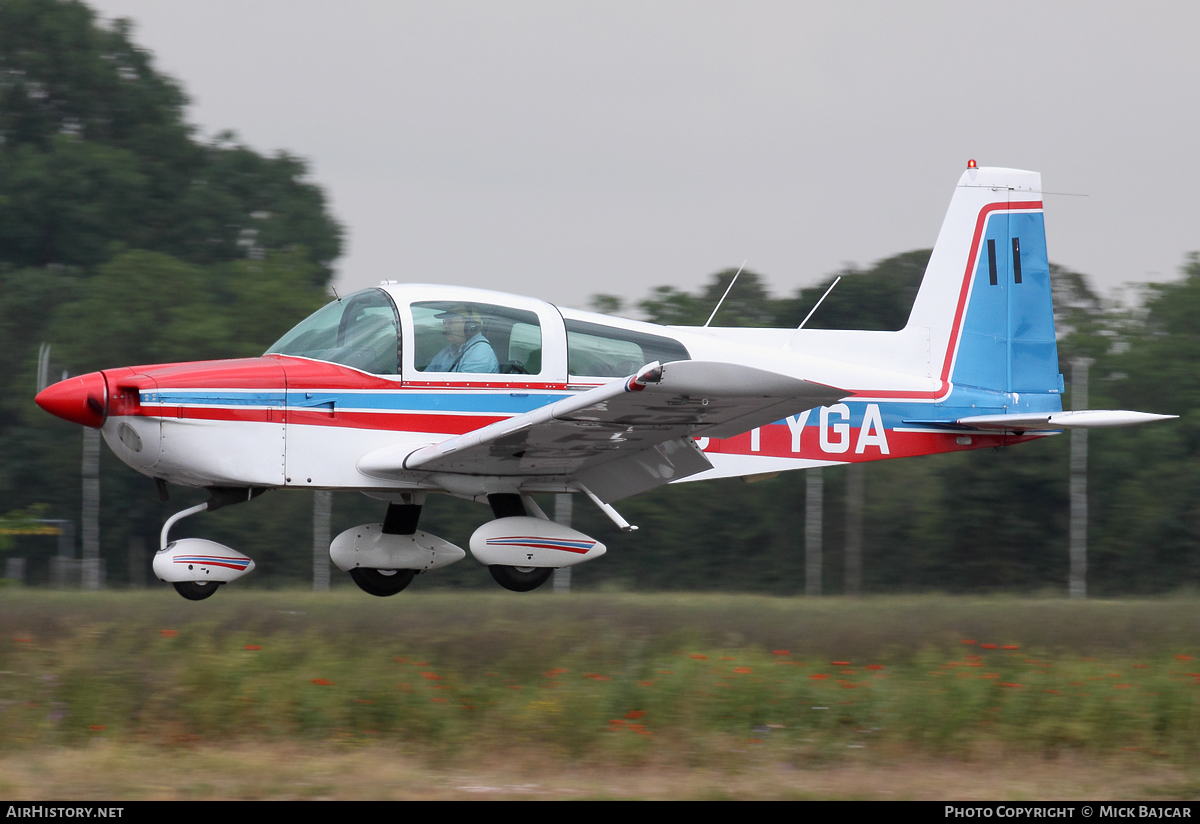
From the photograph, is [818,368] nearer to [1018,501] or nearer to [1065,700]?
[1065,700]

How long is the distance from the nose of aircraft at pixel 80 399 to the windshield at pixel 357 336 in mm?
1165

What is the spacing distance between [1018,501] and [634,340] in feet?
40.5

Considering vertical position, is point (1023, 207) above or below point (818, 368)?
above

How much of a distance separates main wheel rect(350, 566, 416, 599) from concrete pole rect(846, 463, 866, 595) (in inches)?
338

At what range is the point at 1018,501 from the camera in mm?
19000

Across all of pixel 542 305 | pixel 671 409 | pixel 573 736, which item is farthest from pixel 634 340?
pixel 573 736

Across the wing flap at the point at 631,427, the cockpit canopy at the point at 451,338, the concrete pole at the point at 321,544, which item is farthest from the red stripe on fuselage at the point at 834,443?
the concrete pole at the point at 321,544

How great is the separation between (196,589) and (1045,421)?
20.8 feet

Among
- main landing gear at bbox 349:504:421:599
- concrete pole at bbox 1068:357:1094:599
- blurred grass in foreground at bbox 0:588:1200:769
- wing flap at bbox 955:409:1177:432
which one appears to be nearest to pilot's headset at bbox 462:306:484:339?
main landing gear at bbox 349:504:421:599

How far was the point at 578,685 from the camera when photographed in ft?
22.8

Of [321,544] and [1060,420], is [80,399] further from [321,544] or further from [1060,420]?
[1060,420]

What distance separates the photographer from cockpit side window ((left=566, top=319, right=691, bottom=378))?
833 centimetres

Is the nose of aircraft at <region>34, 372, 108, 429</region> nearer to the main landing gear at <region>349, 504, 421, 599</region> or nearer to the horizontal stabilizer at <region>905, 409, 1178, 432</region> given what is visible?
the main landing gear at <region>349, 504, 421, 599</region>

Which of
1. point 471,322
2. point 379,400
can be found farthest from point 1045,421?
point 379,400
